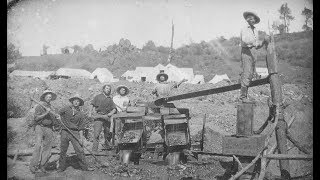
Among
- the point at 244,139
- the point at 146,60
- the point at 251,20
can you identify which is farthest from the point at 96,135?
the point at 146,60

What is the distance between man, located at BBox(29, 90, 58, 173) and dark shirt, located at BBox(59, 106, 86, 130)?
0.23m

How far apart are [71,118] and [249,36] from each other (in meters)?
5.07

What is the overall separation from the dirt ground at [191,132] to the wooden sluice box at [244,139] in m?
1.08

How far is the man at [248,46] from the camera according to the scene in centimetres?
589

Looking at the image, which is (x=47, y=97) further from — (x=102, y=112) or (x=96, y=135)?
(x=96, y=135)

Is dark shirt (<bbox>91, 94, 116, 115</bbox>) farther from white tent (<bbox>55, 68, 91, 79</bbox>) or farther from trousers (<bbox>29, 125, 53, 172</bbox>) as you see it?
white tent (<bbox>55, 68, 91, 79</bbox>)

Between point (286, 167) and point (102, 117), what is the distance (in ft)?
18.4

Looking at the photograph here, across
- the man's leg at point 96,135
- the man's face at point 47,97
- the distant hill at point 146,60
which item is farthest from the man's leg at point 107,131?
the distant hill at point 146,60

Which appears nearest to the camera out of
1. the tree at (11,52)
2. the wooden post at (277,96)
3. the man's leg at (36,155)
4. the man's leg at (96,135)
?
the wooden post at (277,96)

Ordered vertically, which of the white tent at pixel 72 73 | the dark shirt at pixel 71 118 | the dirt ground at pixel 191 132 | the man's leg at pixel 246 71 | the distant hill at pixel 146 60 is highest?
the distant hill at pixel 146 60

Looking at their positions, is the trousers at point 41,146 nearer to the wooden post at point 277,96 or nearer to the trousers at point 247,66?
the trousers at point 247,66

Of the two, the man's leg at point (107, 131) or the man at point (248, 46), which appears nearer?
the man at point (248, 46)

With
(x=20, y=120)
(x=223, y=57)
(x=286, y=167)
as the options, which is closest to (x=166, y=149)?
(x=286, y=167)

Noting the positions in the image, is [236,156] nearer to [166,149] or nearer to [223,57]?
[166,149]
